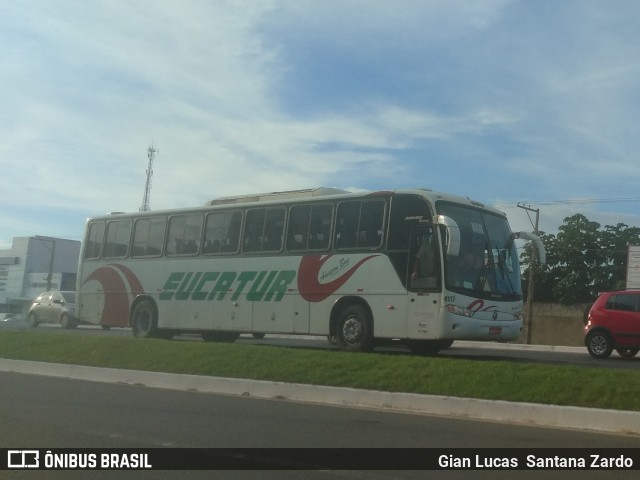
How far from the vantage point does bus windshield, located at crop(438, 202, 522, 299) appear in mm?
16188

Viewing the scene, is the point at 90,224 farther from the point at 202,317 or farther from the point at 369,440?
the point at 369,440

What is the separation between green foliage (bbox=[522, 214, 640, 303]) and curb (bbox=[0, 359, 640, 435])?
40.5 metres

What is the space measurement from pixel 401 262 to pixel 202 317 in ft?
21.9

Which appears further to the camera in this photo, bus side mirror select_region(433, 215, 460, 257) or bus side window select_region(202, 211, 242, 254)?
bus side window select_region(202, 211, 242, 254)

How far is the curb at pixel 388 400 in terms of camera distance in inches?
406

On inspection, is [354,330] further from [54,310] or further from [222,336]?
[54,310]

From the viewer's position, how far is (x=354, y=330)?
17.4 m

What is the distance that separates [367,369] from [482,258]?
4245 millimetres

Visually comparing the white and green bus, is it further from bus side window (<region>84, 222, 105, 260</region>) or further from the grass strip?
the grass strip

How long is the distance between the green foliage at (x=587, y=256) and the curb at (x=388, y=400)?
4053cm

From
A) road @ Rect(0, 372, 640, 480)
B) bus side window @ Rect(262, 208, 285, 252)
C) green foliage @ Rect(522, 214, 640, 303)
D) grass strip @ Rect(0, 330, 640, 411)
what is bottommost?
road @ Rect(0, 372, 640, 480)

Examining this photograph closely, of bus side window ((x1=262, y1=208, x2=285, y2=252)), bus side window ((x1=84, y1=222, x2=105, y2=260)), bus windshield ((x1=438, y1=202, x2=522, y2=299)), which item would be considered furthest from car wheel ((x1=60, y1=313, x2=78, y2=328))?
bus windshield ((x1=438, y1=202, x2=522, y2=299))

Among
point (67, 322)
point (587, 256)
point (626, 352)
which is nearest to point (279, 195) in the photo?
point (626, 352)

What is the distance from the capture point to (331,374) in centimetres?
1400
